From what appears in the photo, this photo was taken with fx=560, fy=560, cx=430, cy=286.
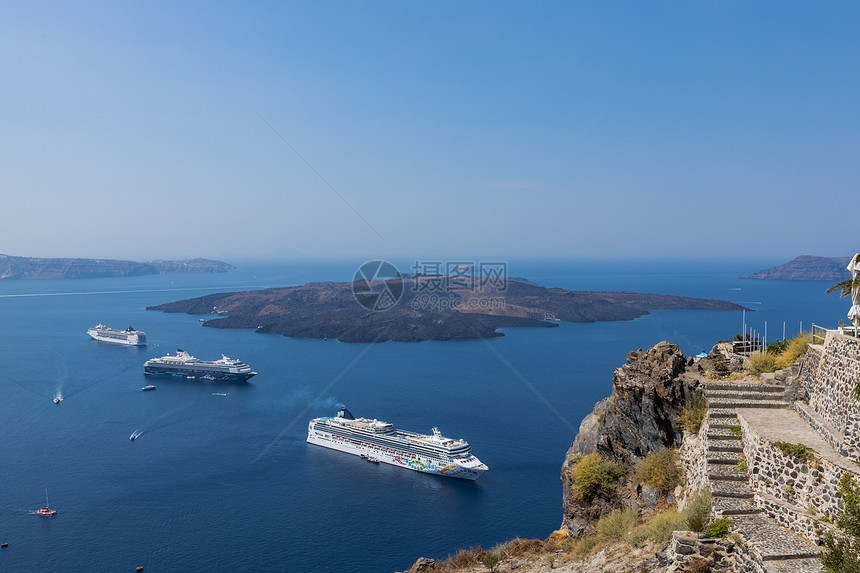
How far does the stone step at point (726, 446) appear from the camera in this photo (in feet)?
30.5

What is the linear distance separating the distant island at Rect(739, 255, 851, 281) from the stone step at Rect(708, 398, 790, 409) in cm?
12574

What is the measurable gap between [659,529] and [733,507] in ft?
5.02

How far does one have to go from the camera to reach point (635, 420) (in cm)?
1230

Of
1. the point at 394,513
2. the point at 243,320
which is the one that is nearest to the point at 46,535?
the point at 394,513

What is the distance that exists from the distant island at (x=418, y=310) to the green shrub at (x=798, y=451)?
237 feet

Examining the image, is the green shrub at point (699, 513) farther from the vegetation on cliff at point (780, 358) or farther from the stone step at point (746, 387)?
the vegetation on cliff at point (780, 358)

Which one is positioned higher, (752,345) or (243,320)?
(752,345)

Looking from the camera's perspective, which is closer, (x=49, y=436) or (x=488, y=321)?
(x=49, y=436)

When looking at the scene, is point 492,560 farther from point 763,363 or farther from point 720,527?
point 763,363

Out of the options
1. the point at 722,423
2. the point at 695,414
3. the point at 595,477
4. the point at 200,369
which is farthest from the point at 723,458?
the point at 200,369

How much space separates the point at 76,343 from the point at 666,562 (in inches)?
3340

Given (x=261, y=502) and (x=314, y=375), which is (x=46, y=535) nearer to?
(x=261, y=502)

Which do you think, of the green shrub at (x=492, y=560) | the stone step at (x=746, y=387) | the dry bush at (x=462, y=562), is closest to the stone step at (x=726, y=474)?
the stone step at (x=746, y=387)

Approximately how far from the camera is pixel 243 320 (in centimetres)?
9862
